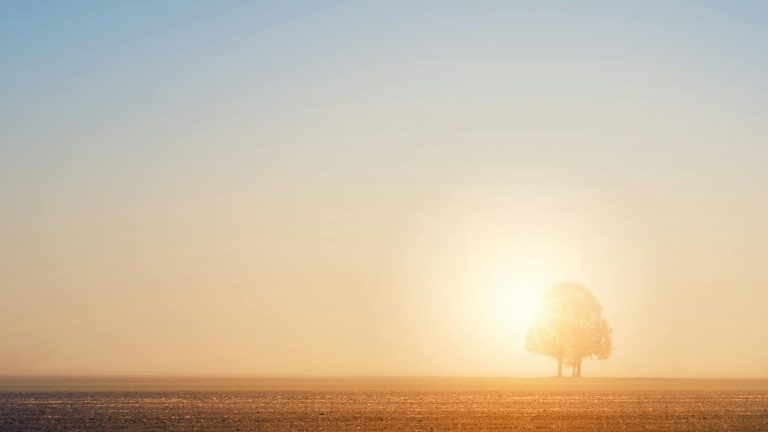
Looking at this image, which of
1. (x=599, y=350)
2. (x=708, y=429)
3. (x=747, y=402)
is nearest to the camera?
(x=708, y=429)

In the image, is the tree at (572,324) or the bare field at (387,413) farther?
the tree at (572,324)

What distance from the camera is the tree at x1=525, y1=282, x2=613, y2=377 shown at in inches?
5886

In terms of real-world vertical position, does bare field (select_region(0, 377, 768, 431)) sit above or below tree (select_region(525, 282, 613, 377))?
below

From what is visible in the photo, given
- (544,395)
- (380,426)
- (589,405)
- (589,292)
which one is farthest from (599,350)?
(380,426)

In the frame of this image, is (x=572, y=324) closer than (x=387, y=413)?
No

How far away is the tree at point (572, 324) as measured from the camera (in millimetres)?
149500

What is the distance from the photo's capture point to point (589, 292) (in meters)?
152

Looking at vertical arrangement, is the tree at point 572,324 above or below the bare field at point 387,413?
above

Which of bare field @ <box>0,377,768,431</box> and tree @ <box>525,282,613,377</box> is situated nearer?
bare field @ <box>0,377,768,431</box>

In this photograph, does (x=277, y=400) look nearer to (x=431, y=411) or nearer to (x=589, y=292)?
(x=431, y=411)

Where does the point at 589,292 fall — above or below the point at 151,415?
above

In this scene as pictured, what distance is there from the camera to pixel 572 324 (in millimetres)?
149625

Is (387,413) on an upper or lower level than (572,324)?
lower

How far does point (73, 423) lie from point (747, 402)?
4925 cm
